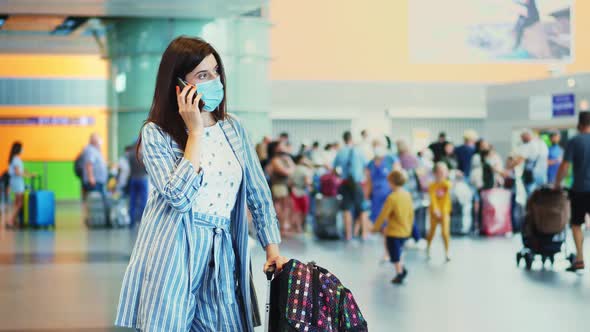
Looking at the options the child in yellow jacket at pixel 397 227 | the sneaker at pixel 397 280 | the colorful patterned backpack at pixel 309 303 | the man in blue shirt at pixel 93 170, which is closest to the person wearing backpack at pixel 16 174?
the man in blue shirt at pixel 93 170

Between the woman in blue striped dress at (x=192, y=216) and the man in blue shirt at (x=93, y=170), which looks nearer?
the woman in blue striped dress at (x=192, y=216)

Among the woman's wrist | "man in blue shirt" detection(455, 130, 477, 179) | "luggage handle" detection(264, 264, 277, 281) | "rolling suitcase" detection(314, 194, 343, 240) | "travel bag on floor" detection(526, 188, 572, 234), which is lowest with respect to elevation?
"rolling suitcase" detection(314, 194, 343, 240)

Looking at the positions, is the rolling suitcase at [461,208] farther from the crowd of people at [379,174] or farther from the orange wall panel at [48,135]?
the orange wall panel at [48,135]

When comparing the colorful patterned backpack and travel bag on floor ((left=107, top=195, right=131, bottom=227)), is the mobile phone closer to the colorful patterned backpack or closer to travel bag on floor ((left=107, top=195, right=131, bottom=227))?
the colorful patterned backpack

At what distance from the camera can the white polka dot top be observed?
3.83 m

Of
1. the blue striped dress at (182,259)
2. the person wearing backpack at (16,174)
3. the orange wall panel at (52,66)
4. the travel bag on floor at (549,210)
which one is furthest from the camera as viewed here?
the orange wall panel at (52,66)

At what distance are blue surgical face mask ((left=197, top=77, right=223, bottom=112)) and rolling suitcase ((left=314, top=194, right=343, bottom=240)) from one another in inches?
524

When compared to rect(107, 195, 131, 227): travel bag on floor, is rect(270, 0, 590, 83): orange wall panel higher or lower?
higher

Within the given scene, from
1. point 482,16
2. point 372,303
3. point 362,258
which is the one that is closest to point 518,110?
point 482,16

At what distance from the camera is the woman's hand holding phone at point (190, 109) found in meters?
3.75

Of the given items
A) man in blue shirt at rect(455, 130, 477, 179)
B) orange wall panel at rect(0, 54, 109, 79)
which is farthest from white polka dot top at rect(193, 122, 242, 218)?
orange wall panel at rect(0, 54, 109, 79)

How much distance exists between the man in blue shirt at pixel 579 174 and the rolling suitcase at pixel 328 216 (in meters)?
5.80

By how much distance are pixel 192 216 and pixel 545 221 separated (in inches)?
361

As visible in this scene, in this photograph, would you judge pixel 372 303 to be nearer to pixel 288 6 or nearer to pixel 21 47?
pixel 21 47
